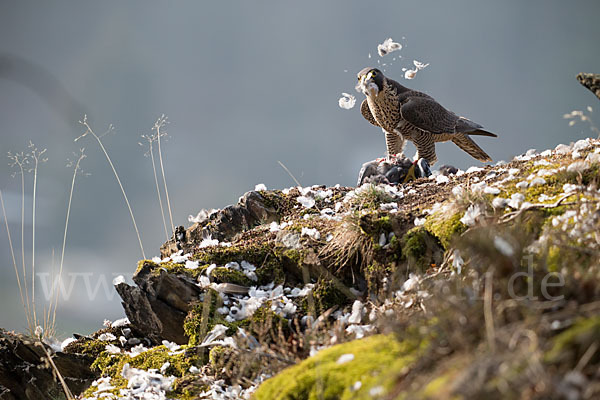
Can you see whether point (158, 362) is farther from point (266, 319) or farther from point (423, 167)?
point (423, 167)

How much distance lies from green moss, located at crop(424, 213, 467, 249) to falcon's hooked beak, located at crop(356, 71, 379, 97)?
3884 millimetres

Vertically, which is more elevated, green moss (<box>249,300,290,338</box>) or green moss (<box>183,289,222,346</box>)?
green moss (<box>183,289,222,346</box>)

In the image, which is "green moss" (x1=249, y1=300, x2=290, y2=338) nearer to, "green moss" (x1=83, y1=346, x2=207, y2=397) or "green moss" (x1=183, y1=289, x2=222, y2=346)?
"green moss" (x1=183, y1=289, x2=222, y2=346)

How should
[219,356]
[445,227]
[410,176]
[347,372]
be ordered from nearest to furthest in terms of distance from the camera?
1. [347,372]
2. [219,356]
3. [445,227]
4. [410,176]

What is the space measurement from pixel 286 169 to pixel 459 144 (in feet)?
11.3

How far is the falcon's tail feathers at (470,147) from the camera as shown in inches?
294

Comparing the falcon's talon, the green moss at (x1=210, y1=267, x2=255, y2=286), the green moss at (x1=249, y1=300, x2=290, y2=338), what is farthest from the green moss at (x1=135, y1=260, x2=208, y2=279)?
the falcon's talon

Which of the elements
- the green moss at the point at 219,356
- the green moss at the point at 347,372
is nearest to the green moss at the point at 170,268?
the green moss at the point at 219,356

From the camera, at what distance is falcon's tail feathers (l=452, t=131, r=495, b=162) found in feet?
24.5

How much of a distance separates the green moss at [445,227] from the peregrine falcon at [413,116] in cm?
358

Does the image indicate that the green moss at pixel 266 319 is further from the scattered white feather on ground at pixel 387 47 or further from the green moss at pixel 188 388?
the scattered white feather on ground at pixel 387 47

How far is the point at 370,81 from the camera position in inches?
273

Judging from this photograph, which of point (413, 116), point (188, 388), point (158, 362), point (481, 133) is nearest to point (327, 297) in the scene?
point (188, 388)

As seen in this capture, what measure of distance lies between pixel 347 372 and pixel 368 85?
5.74 metres
